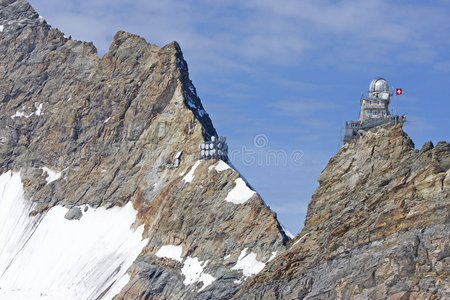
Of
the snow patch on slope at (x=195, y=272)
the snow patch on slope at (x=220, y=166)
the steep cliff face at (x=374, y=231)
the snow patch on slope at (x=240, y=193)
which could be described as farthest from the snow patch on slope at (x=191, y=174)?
the steep cliff face at (x=374, y=231)

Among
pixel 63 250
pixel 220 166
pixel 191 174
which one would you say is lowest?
pixel 63 250

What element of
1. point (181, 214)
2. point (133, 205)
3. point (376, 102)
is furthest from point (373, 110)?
point (133, 205)

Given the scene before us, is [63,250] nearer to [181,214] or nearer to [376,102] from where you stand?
[181,214]

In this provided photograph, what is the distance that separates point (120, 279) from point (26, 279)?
26665 millimetres

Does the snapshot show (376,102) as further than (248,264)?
No

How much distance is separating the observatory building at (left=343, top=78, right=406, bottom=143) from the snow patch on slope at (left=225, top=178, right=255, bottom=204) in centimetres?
2299

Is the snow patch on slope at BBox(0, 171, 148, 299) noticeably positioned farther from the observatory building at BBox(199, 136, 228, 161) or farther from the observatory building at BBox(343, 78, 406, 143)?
the observatory building at BBox(343, 78, 406, 143)

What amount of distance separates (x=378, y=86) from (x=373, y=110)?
3569mm

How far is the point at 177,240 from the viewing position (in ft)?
513

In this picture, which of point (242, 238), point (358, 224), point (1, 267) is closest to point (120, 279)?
point (242, 238)

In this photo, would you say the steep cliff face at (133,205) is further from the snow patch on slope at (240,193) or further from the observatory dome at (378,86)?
the observatory dome at (378,86)

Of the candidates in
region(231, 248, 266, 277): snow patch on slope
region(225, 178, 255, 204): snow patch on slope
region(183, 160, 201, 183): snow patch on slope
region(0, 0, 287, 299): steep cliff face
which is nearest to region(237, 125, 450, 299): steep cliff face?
region(231, 248, 266, 277): snow patch on slope

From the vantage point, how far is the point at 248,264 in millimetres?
142875

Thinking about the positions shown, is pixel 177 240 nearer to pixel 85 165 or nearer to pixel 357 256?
pixel 85 165
